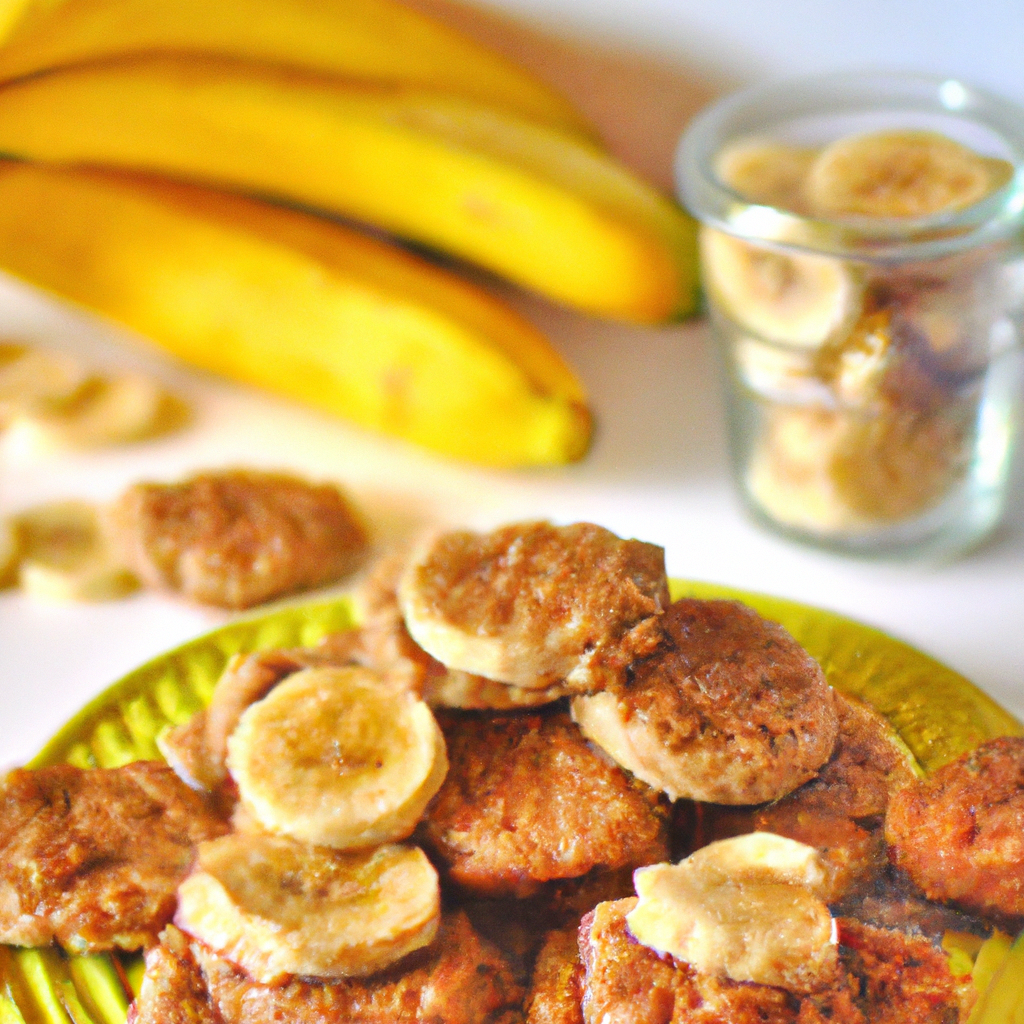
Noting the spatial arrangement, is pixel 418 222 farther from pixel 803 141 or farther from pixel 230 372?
pixel 803 141

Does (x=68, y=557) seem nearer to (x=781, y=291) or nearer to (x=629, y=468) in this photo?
(x=629, y=468)

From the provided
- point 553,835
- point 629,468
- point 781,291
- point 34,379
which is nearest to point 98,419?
point 34,379

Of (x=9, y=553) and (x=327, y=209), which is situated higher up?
(x=327, y=209)

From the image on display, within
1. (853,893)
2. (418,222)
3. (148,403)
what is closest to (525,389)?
(418,222)

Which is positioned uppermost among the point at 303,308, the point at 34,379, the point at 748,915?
the point at 748,915

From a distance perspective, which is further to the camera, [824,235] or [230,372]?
[230,372]

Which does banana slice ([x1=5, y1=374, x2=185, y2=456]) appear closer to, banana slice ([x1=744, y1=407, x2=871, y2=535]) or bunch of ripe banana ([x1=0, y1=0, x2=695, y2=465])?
bunch of ripe banana ([x1=0, y1=0, x2=695, y2=465])

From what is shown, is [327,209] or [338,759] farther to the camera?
[327,209]
